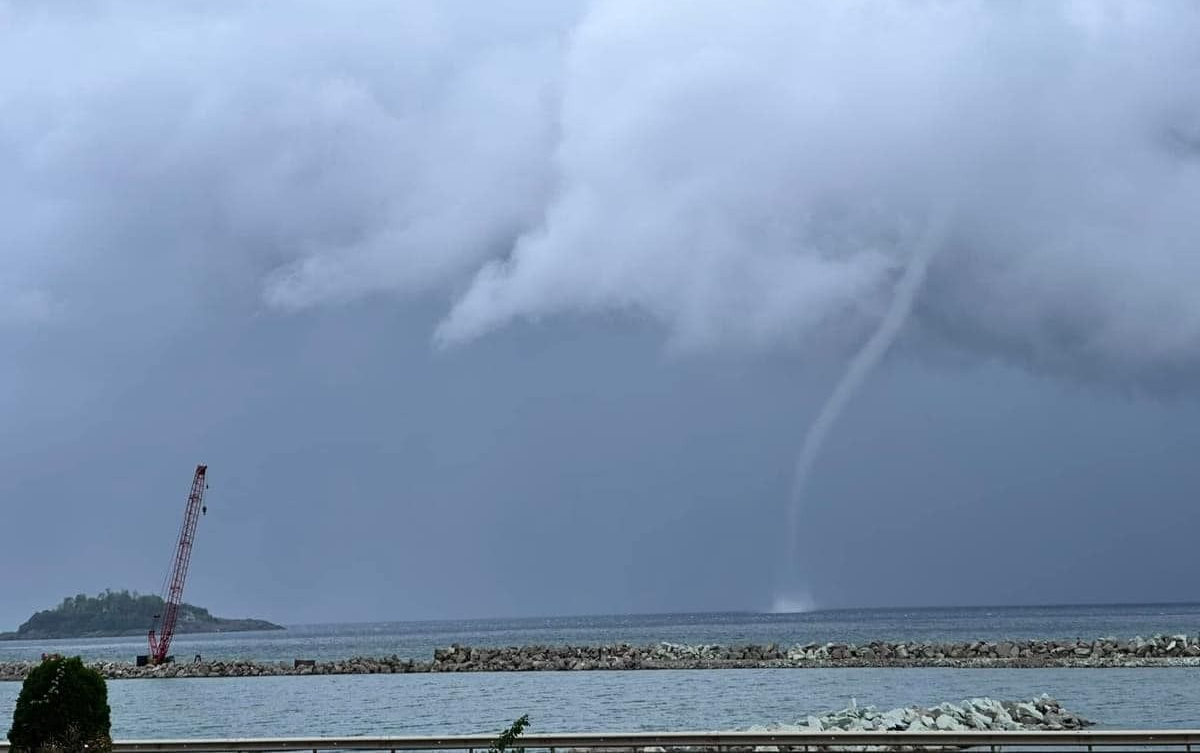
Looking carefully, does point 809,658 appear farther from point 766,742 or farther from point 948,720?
point 766,742

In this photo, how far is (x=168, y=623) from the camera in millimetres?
119000

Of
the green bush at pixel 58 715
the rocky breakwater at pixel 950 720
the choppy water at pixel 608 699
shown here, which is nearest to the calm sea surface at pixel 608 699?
the choppy water at pixel 608 699

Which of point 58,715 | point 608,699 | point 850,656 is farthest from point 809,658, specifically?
point 58,715

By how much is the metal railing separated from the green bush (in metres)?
3.31

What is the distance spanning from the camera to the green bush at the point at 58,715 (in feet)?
78.0

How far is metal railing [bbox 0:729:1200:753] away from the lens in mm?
23953

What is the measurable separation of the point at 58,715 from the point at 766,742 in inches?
526

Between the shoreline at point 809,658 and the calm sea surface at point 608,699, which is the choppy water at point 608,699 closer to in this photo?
the calm sea surface at point 608,699

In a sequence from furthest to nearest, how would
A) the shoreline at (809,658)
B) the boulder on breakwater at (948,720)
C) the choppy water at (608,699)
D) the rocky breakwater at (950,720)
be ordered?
the shoreline at (809,658), the choppy water at (608,699), the rocky breakwater at (950,720), the boulder on breakwater at (948,720)

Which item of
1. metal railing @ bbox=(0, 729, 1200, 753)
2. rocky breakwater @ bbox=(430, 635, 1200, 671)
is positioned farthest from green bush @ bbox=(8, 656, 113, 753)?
rocky breakwater @ bbox=(430, 635, 1200, 671)

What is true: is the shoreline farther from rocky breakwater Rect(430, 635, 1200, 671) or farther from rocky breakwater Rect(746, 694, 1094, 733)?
rocky breakwater Rect(746, 694, 1094, 733)

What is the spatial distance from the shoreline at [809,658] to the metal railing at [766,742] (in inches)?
1591

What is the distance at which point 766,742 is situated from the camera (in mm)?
25344

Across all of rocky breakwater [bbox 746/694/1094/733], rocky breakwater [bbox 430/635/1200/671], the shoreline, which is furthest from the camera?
rocky breakwater [bbox 430/635/1200/671]
